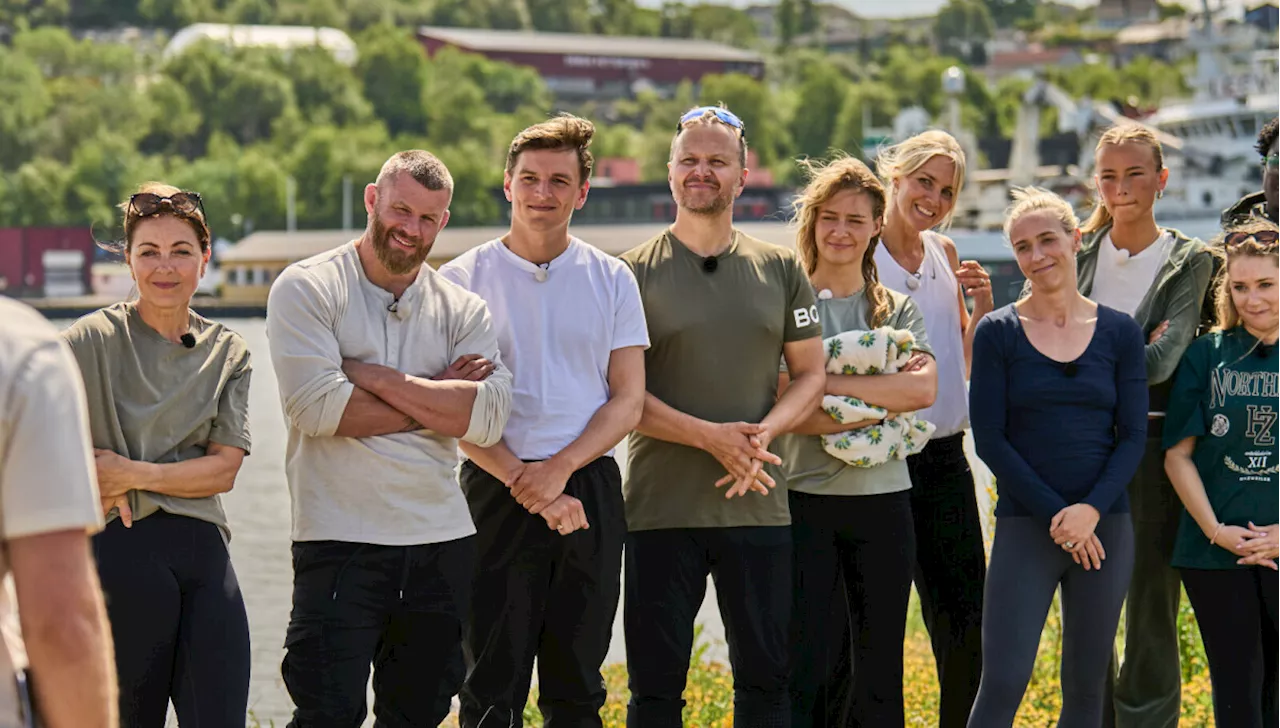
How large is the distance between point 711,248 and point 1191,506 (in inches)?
60.3

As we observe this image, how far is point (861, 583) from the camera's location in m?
4.39

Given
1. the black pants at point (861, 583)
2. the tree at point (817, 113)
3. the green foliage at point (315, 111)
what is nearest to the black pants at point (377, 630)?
the black pants at point (861, 583)

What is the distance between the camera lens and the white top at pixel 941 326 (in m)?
4.72

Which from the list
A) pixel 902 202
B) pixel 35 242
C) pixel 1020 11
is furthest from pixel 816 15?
pixel 902 202

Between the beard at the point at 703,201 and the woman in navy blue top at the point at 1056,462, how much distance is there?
792 mm

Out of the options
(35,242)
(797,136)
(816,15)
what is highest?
(816,15)

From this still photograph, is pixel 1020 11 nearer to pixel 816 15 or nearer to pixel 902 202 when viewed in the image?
pixel 816 15

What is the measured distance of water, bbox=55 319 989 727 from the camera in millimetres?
9297

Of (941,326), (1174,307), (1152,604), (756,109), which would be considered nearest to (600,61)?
(756,109)

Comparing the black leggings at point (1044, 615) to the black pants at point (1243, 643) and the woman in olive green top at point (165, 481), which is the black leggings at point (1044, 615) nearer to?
the black pants at point (1243, 643)

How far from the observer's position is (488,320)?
3918 mm

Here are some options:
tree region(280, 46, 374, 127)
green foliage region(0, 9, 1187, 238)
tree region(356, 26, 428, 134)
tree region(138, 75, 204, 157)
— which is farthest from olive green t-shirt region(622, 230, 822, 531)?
tree region(356, 26, 428, 134)

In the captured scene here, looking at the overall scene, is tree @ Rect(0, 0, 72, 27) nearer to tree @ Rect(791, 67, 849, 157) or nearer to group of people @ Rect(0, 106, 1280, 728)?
tree @ Rect(791, 67, 849, 157)

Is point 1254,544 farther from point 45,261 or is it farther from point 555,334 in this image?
point 45,261
